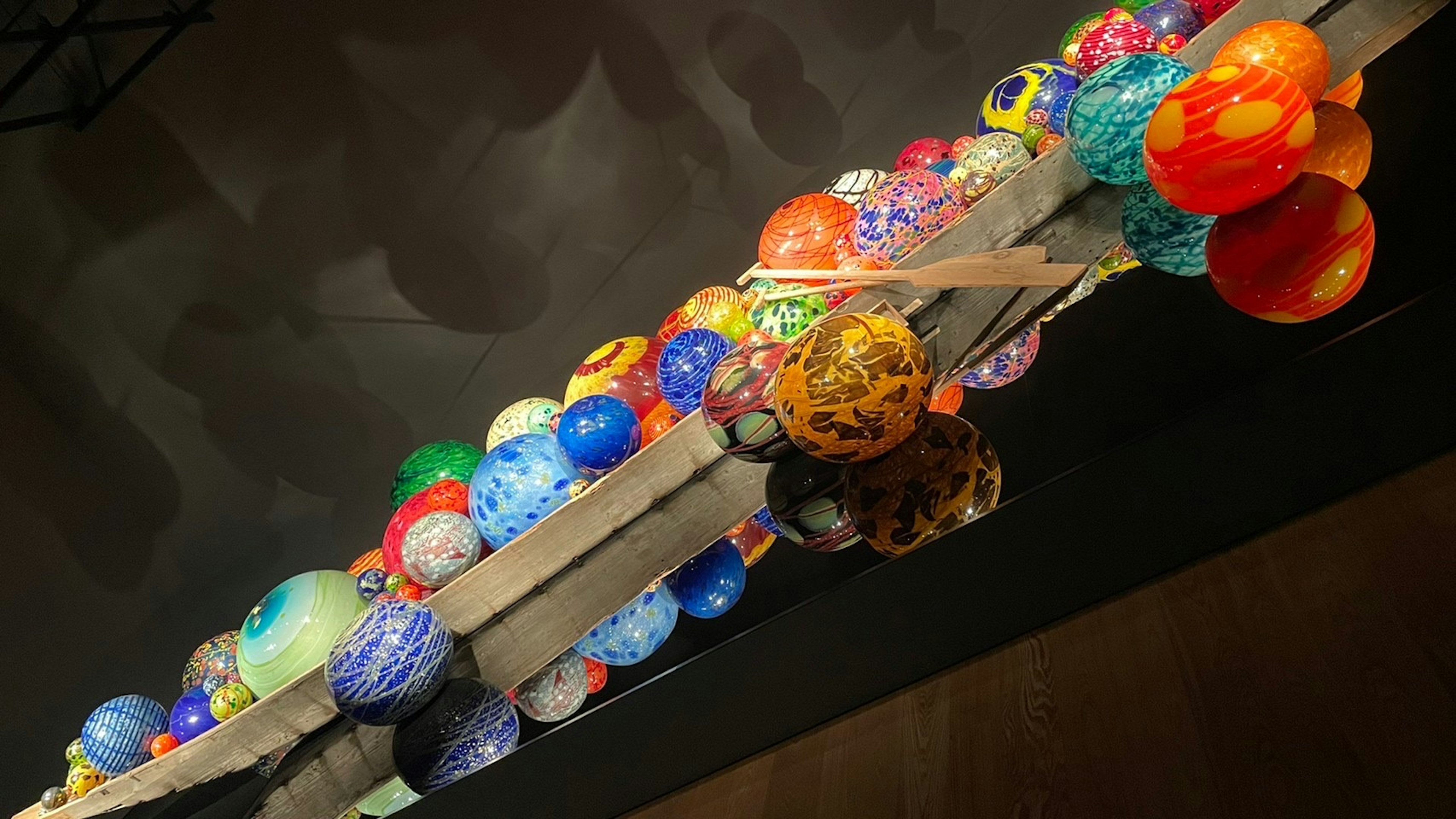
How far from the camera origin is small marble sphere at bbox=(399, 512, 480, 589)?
2209 mm

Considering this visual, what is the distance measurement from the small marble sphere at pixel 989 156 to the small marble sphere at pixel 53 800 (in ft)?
9.57

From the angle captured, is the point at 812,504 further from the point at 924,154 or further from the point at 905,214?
the point at 924,154

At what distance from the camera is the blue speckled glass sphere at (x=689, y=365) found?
2.12 meters

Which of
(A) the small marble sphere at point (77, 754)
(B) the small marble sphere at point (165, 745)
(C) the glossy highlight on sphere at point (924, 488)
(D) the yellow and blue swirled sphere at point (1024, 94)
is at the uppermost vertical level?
(A) the small marble sphere at point (77, 754)

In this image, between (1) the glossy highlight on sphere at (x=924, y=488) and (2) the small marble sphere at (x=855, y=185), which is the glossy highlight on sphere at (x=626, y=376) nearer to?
(2) the small marble sphere at (x=855, y=185)

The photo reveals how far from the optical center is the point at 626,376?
2439mm

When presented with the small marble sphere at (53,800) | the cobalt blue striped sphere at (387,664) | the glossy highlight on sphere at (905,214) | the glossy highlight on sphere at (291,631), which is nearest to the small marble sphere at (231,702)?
the glossy highlight on sphere at (291,631)

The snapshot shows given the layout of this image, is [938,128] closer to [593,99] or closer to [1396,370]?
[593,99]

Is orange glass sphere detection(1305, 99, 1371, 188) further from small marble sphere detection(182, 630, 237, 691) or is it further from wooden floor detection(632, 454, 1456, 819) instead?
small marble sphere detection(182, 630, 237, 691)

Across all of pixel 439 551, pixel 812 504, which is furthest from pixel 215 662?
pixel 812 504

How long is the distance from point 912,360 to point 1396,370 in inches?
29.5

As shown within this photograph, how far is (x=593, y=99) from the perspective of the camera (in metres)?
3.52

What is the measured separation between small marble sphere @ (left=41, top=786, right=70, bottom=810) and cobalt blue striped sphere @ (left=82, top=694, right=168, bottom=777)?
0.36ft

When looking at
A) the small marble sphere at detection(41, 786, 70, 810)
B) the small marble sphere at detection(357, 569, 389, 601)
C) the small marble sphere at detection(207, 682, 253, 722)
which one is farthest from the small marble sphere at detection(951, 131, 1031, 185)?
the small marble sphere at detection(41, 786, 70, 810)
